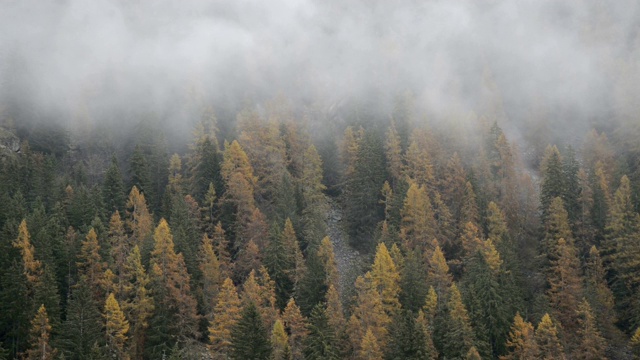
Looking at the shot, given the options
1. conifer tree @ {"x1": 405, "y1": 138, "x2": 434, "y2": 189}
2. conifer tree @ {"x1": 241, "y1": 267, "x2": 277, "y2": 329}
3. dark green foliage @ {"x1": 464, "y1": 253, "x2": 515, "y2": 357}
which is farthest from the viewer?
conifer tree @ {"x1": 405, "y1": 138, "x2": 434, "y2": 189}

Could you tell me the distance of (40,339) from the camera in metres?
59.7

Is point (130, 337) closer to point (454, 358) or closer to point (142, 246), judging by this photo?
point (142, 246)

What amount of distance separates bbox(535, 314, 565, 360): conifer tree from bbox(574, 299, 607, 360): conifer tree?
349 centimetres

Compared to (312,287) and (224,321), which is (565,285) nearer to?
(312,287)

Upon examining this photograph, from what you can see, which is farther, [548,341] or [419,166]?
[419,166]

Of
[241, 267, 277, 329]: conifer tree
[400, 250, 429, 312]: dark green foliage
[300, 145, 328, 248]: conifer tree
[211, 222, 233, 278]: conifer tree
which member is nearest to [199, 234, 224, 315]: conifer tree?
[211, 222, 233, 278]: conifer tree

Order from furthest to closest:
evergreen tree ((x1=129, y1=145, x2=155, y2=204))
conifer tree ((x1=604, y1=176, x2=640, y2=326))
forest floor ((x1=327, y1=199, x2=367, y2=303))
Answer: evergreen tree ((x1=129, y1=145, x2=155, y2=204)) < forest floor ((x1=327, y1=199, x2=367, y2=303)) < conifer tree ((x1=604, y1=176, x2=640, y2=326))

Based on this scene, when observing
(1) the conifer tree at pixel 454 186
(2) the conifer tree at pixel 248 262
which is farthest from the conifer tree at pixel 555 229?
(2) the conifer tree at pixel 248 262

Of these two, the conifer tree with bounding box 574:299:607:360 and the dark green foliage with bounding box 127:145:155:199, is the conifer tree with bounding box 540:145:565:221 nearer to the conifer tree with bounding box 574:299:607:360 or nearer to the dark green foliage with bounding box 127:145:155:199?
the conifer tree with bounding box 574:299:607:360

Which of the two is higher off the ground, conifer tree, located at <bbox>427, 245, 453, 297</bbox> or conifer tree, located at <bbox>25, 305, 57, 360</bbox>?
conifer tree, located at <bbox>427, 245, 453, 297</bbox>

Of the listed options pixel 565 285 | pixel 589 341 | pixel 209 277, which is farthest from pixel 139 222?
pixel 589 341

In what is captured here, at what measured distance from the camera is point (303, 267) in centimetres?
7688

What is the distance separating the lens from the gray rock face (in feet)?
357

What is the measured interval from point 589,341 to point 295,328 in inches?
1229
